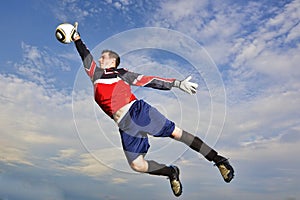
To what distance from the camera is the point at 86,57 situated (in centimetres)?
1087

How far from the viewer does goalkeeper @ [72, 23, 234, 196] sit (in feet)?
34.8

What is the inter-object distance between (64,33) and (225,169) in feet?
14.3

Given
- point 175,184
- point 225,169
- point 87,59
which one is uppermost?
point 87,59

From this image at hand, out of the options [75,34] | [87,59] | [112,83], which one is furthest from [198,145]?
[75,34]

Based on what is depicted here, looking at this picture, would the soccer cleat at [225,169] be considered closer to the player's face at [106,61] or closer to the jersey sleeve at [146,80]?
the jersey sleeve at [146,80]

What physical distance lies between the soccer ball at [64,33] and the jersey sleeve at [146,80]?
4.19ft

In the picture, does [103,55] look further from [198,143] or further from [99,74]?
[198,143]

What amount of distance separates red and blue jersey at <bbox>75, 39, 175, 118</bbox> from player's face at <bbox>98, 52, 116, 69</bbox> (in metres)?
0.14

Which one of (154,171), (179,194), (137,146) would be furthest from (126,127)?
(179,194)

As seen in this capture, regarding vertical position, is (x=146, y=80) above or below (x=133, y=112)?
above

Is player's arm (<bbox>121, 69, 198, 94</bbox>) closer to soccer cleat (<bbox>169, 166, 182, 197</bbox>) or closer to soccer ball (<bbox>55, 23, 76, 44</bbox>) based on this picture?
soccer ball (<bbox>55, 23, 76, 44</bbox>)

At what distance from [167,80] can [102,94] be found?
4.48 feet

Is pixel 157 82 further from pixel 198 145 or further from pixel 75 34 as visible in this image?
pixel 75 34

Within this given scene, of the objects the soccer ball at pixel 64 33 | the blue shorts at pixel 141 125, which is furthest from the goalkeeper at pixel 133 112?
the soccer ball at pixel 64 33
